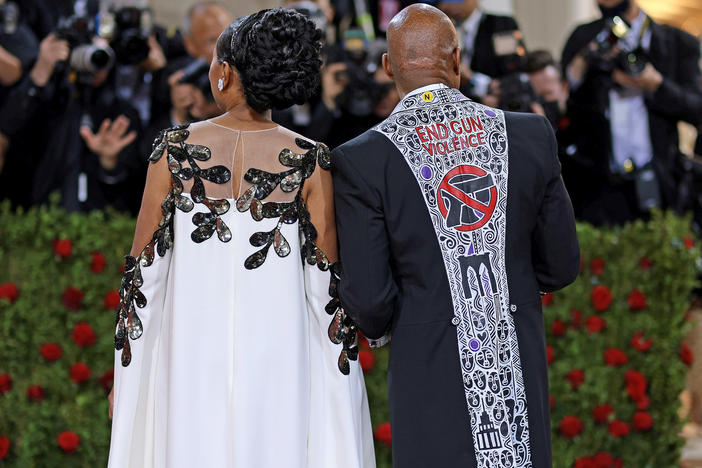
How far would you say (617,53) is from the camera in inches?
191

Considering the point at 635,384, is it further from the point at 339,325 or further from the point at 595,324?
the point at 339,325

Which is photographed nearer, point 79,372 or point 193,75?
point 79,372

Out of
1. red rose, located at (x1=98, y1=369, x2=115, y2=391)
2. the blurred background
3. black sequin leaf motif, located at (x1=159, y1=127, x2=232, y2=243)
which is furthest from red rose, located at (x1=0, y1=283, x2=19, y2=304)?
black sequin leaf motif, located at (x1=159, y1=127, x2=232, y2=243)

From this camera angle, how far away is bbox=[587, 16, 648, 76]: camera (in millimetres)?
4863

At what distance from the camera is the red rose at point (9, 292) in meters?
3.80

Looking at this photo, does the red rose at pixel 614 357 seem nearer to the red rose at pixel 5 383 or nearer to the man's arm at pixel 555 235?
the man's arm at pixel 555 235

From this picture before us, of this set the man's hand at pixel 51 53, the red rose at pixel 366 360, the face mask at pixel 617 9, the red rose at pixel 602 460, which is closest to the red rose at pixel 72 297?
the red rose at pixel 366 360

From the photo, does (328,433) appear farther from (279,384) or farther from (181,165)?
(181,165)

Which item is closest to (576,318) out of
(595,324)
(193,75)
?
(595,324)

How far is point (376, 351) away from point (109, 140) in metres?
1.74

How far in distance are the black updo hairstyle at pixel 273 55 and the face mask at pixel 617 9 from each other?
3.00 meters

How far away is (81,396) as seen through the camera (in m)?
3.83

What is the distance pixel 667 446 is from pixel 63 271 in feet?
8.68

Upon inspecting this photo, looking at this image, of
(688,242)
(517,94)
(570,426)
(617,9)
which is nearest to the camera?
(570,426)
